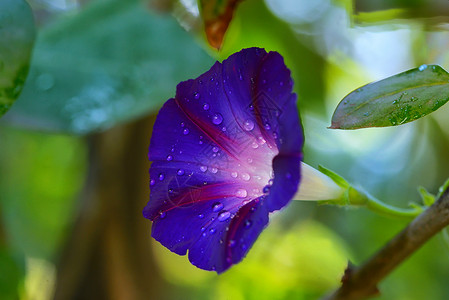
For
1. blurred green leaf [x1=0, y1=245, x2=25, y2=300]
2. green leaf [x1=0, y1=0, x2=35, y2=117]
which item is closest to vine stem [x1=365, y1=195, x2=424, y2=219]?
green leaf [x1=0, y1=0, x2=35, y2=117]

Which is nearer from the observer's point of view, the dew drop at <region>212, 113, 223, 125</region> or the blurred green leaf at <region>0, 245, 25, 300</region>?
the dew drop at <region>212, 113, 223, 125</region>

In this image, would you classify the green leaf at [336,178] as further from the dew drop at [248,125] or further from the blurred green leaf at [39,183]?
the blurred green leaf at [39,183]

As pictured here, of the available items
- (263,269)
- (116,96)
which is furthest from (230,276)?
(116,96)

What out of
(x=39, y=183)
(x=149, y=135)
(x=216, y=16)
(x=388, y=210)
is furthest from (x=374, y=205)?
(x=39, y=183)

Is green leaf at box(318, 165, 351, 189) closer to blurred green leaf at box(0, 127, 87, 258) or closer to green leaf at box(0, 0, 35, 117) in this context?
green leaf at box(0, 0, 35, 117)

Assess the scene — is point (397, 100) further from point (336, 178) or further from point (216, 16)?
point (216, 16)

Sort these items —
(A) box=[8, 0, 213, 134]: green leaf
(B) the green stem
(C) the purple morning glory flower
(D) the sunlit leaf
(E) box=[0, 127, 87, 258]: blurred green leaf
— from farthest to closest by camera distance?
(E) box=[0, 127, 87, 258]: blurred green leaf → (A) box=[8, 0, 213, 134]: green leaf → (D) the sunlit leaf → (B) the green stem → (C) the purple morning glory flower
